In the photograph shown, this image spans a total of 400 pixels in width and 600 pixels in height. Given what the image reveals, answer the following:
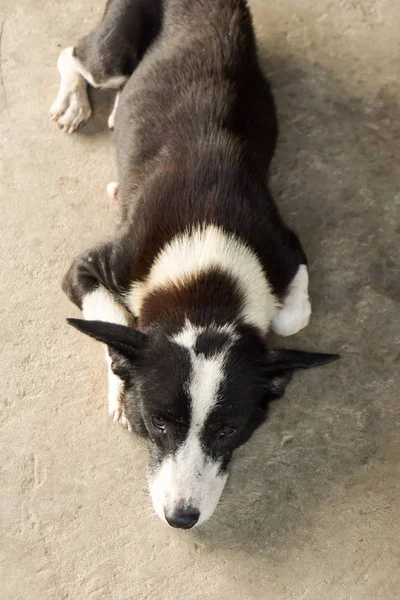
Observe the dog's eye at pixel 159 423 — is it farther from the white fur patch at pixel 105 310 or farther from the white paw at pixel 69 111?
the white paw at pixel 69 111

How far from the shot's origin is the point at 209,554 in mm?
2973

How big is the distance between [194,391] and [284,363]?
1.06 ft

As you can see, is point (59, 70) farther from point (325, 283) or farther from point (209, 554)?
point (209, 554)

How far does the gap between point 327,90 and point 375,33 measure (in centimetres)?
49

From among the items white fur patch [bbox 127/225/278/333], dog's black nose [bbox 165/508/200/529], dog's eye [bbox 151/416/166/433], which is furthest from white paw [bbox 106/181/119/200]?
dog's black nose [bbox 165/508/200/529]

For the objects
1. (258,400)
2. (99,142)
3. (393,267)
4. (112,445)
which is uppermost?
(99,142)

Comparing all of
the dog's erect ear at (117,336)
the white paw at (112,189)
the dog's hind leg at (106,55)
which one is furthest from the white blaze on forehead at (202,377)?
the dog's hind leg at (106,55)

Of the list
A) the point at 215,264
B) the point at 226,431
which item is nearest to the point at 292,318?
the point at 215,264

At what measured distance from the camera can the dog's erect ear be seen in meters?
2.28

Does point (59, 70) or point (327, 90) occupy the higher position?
point (59, 70)

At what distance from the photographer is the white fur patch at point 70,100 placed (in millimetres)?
3660

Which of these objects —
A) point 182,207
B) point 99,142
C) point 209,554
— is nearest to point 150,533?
point 209,554

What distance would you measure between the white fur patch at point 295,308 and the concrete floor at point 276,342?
0.24 m

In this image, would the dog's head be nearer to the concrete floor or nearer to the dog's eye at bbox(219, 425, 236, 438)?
the dog's eye at bbox(219, 425, 236, 438)
